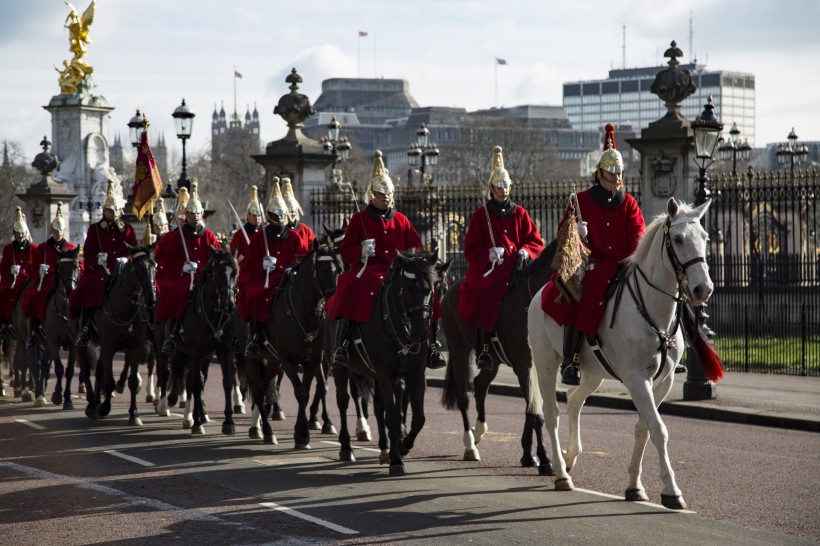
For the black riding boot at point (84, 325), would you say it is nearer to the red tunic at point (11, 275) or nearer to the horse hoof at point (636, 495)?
the red tunic at point (11, 275)

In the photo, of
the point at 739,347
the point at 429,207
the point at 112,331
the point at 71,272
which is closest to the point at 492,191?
the point at 112,331

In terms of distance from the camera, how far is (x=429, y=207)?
87.4 feet

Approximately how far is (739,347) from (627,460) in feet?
38.6

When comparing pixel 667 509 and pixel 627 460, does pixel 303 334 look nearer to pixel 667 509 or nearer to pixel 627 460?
pixel 627 460

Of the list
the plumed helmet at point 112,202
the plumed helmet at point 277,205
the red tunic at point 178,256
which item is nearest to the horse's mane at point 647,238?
the plumed helmet at point 277,205

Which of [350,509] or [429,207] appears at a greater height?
[429,207]

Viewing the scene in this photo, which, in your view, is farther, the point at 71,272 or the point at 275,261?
the point at 71,272

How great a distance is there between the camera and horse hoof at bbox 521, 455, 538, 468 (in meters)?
11.5

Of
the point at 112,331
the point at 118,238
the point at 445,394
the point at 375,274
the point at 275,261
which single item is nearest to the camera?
the point at 375,274

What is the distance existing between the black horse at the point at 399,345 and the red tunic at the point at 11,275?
971 centimetres

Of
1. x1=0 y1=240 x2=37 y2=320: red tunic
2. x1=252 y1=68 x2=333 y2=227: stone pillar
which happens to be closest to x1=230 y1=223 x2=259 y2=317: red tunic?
x1=0 y1=240 x2=37 y2=320: red tunic

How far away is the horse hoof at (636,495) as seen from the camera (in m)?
9.59

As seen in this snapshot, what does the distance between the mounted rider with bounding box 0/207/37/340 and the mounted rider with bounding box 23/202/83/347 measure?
2.89ft

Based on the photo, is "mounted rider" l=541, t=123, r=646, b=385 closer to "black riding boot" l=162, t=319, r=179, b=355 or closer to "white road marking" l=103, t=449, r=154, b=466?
"white road marking" l=103, t=449, r=154, b=466
